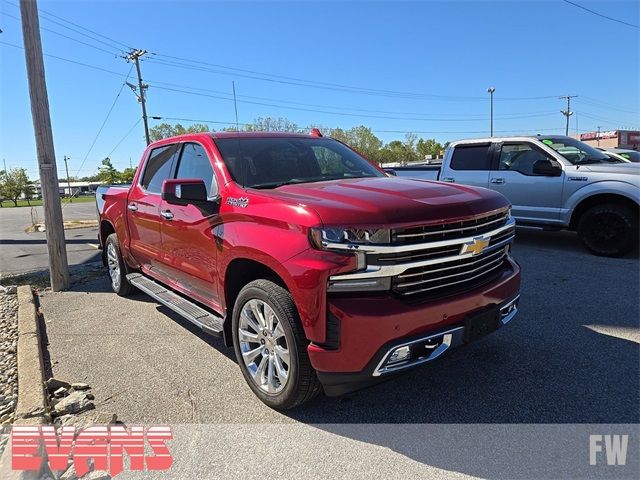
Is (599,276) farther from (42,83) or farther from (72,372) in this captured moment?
(42,83)

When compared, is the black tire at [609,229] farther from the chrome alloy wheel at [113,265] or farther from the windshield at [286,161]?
the chrome alloy wheel at [113,265]

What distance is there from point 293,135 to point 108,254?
11.6 feet

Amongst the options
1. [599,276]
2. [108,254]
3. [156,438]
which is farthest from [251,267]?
[599,276]

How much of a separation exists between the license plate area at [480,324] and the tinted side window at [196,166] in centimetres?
205

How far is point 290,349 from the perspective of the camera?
9.13ft

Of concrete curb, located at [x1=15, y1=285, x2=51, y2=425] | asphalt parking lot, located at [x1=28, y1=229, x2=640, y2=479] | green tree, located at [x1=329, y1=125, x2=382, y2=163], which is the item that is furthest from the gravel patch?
green tree, located at [x1=329, y1=125, x2=382, y2=163]

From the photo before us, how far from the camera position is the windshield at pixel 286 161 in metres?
3.64

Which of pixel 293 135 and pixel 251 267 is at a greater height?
pixel 293 135

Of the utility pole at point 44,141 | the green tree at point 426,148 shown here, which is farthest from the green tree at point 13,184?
the utility pole at point 44,141

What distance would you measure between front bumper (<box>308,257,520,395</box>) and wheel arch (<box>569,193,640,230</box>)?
5.74 metres

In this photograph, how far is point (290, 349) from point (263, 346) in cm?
40

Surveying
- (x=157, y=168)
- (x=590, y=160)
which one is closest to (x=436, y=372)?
(x=157, y=168)

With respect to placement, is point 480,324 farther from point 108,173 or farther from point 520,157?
point 108,173

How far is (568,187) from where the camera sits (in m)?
7.49
